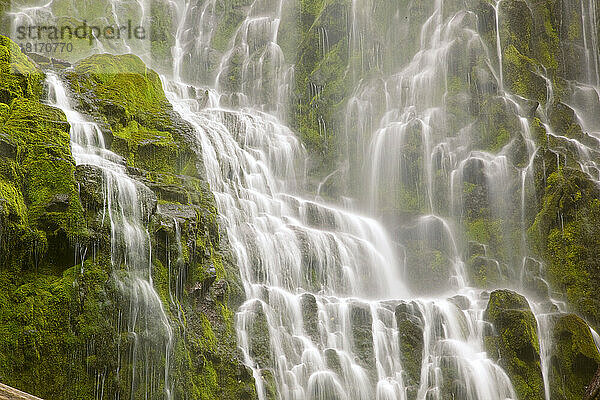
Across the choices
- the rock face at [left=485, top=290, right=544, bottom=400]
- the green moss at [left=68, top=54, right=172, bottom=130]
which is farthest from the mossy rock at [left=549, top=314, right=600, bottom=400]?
the green moss at [left=68, top=54, right=172, bottom=130]

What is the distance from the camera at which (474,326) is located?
1454cm

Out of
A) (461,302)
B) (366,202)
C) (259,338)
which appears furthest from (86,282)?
(366,202)

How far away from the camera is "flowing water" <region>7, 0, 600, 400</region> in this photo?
12.6 m

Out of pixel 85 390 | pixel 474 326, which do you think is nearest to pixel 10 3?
pixel 85 390

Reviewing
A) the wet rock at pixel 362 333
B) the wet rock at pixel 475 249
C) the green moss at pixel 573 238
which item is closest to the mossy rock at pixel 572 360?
the green moss at pixel 573 238

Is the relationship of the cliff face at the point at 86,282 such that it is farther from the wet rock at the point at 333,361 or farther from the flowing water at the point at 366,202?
the wet rock at the point at 333,361

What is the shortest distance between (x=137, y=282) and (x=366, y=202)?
14768 millimetres

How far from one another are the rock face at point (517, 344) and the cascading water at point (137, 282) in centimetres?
864

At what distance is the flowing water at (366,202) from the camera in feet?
41.3

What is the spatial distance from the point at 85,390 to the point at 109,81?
10.7m

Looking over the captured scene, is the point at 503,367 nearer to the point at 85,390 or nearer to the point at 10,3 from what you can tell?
the point at 85,390

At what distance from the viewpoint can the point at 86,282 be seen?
9555 millimetres

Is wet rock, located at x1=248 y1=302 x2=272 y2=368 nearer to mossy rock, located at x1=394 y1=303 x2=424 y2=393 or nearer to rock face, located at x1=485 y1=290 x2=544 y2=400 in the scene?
mossy rock, located at x1=394 y1=303 x2=424 y2=393

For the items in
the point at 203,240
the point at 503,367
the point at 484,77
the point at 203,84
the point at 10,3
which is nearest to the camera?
the point at 203,240
